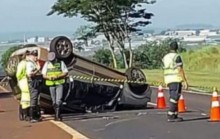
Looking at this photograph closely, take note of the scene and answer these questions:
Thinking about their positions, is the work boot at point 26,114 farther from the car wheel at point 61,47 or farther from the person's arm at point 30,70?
the car wheel at point 61,47

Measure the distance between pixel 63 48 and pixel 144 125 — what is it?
3883 millimetres

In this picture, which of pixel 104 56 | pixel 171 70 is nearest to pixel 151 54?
pixel 104 56

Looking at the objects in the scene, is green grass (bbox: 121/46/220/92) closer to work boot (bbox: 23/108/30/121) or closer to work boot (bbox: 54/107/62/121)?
work boot (bbox: 23/108/30/121)

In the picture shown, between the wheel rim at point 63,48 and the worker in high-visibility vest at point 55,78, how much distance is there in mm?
1306

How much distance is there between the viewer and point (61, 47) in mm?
17766

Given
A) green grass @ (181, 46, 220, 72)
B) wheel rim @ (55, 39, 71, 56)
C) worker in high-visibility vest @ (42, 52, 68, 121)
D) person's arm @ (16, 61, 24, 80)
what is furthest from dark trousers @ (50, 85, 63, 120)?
green grass @ (181, 46, 220, 72)

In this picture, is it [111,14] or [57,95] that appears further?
[111,14]

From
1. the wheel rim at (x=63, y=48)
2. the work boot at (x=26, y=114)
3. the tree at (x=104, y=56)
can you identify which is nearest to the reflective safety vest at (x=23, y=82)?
the work boot at (x=26, y=114)

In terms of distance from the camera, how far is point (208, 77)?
3953 centimetres

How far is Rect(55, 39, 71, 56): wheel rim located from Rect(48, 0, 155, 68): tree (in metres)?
34.9

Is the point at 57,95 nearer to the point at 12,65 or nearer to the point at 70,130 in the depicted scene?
the point at 70,130

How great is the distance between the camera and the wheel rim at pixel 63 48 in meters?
17.7

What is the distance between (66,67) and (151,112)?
8.54 feet

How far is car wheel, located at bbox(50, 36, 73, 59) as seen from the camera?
17641 mm
